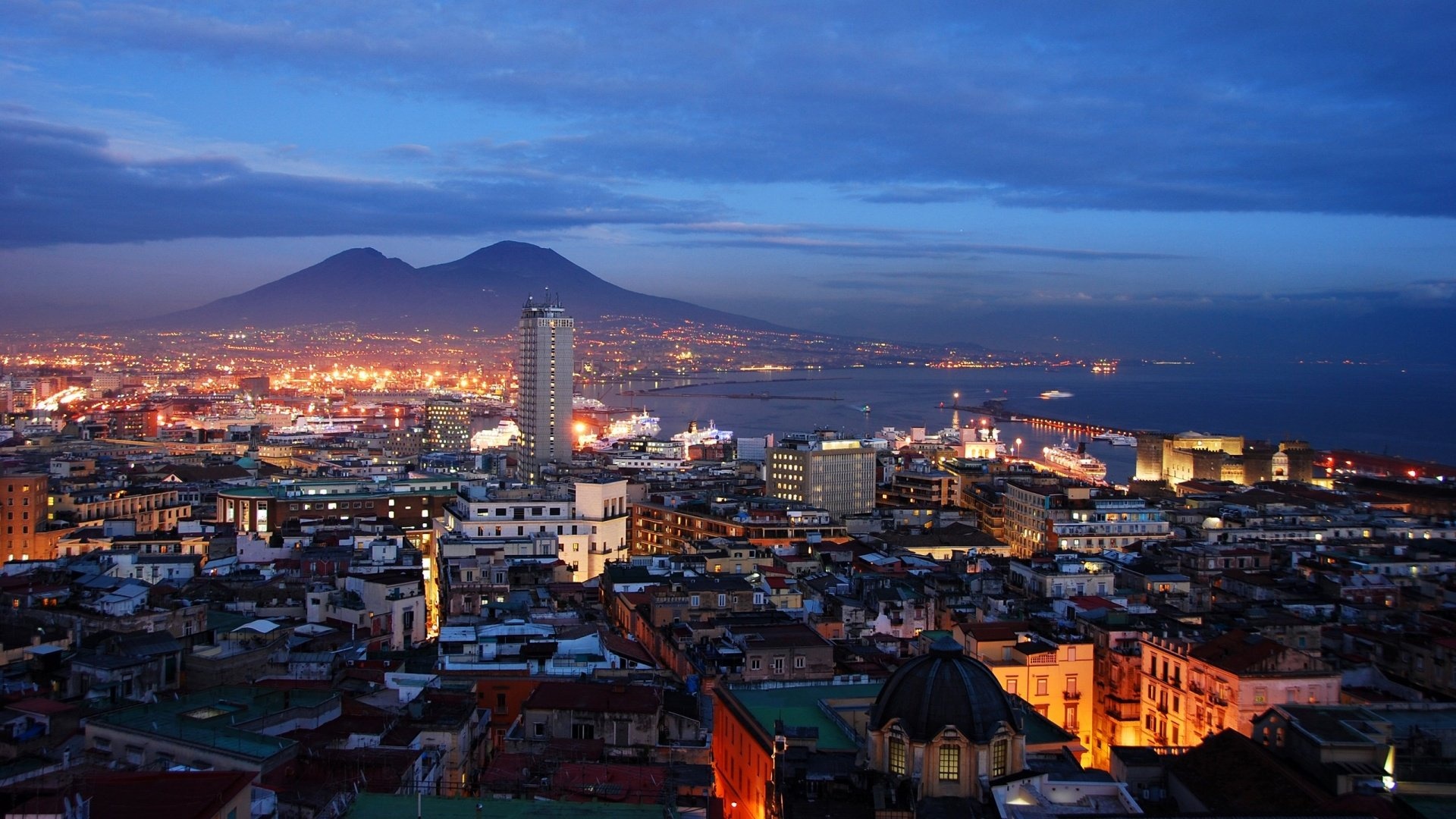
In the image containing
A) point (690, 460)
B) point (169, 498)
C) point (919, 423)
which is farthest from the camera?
point (919, 423)

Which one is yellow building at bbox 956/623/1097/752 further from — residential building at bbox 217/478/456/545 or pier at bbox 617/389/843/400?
pier at bbox 617/389/843/400

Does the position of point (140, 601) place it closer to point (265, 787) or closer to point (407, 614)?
point (407, 614)

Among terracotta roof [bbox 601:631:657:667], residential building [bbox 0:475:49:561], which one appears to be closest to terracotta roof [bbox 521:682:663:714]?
terracotta roof [bbox 601:631:657:667]

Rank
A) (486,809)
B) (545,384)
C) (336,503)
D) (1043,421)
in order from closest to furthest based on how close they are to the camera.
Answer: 1. (486,809)
2. (336,503)
3. (545,384)
4. (1043,421)

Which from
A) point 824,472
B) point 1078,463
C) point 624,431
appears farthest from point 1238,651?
point 624,431

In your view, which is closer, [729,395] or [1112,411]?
[1112,411]

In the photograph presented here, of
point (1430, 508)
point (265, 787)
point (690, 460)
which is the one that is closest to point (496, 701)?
point (265, 787)

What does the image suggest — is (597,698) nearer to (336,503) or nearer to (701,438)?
(336,503)
